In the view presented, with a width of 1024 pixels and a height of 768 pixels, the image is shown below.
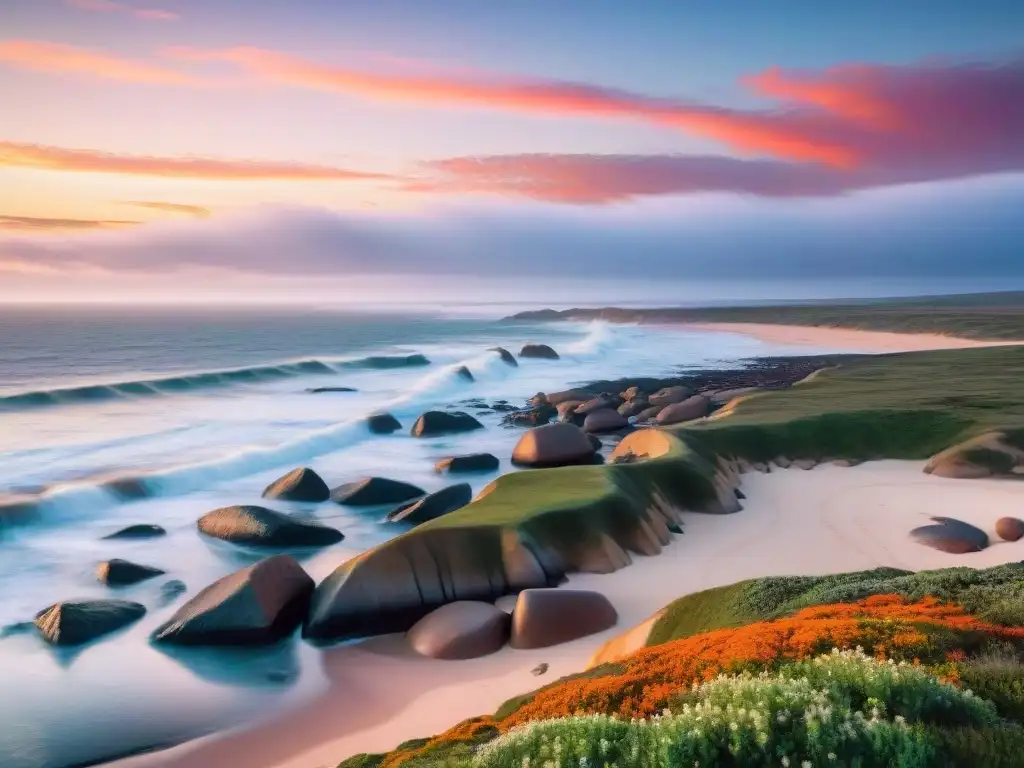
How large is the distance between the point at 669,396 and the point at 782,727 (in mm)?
51046

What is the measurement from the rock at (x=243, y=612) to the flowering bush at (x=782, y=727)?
11.7 meters

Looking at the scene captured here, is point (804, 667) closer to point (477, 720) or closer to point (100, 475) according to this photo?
point (477, 720)

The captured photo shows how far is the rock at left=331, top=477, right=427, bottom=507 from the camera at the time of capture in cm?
3089

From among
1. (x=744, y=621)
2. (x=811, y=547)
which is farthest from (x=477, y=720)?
(x=811, y=547)

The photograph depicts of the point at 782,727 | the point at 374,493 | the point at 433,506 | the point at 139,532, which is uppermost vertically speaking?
the point at 782,727

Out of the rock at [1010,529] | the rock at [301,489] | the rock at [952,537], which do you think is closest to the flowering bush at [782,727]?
the rock at [952,537]

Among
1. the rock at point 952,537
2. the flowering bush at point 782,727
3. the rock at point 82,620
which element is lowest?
the rock at point 82,620

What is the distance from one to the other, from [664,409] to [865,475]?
18700 millimetres

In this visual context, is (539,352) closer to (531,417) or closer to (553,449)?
(531,417)

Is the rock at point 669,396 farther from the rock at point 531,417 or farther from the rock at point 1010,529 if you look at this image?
the rock at point 1010,529

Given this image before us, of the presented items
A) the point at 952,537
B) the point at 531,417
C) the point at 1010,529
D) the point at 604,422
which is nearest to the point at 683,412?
the point at 604,422

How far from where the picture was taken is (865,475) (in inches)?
1287

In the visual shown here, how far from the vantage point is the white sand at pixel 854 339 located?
Answer: 106 metres

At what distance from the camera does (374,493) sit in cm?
3108
